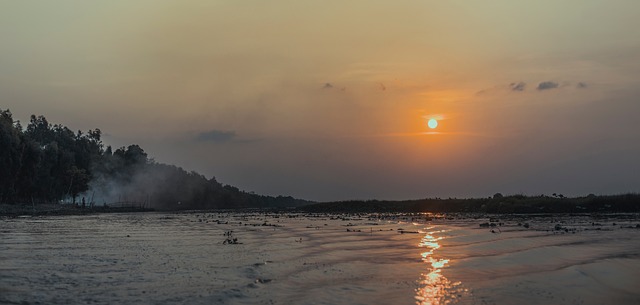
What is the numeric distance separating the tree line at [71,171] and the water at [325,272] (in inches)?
3484

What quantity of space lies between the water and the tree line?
8849cm

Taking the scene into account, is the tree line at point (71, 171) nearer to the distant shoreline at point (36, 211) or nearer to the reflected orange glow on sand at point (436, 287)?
the distant shoreline at point (36, 211)

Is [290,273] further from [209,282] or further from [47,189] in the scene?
[47,189]

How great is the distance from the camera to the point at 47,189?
12738cm

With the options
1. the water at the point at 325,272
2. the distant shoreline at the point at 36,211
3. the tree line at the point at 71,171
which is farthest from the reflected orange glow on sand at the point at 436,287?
the tree line at the point at 71,171

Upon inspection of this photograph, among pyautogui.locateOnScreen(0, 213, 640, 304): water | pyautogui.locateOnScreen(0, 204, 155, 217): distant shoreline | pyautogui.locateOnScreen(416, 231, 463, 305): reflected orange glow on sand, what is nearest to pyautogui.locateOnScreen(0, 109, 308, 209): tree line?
pyautogui.locateOnScreen(0, 204, 155, 217): distant shoreline

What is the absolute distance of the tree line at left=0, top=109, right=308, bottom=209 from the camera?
102062 mm

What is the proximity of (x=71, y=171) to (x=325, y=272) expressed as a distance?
12160cm

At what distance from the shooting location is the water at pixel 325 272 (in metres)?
13.0

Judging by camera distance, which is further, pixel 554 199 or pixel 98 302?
pixel 554 199

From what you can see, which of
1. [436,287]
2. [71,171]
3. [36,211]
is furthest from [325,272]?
[71,171]

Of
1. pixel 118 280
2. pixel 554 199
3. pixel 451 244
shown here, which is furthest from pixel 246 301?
pixel 554 199

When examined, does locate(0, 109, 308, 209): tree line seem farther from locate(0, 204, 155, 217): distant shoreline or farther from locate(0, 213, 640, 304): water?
locate(0, 213, 640, 304): water

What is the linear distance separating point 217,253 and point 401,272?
28.9ft
